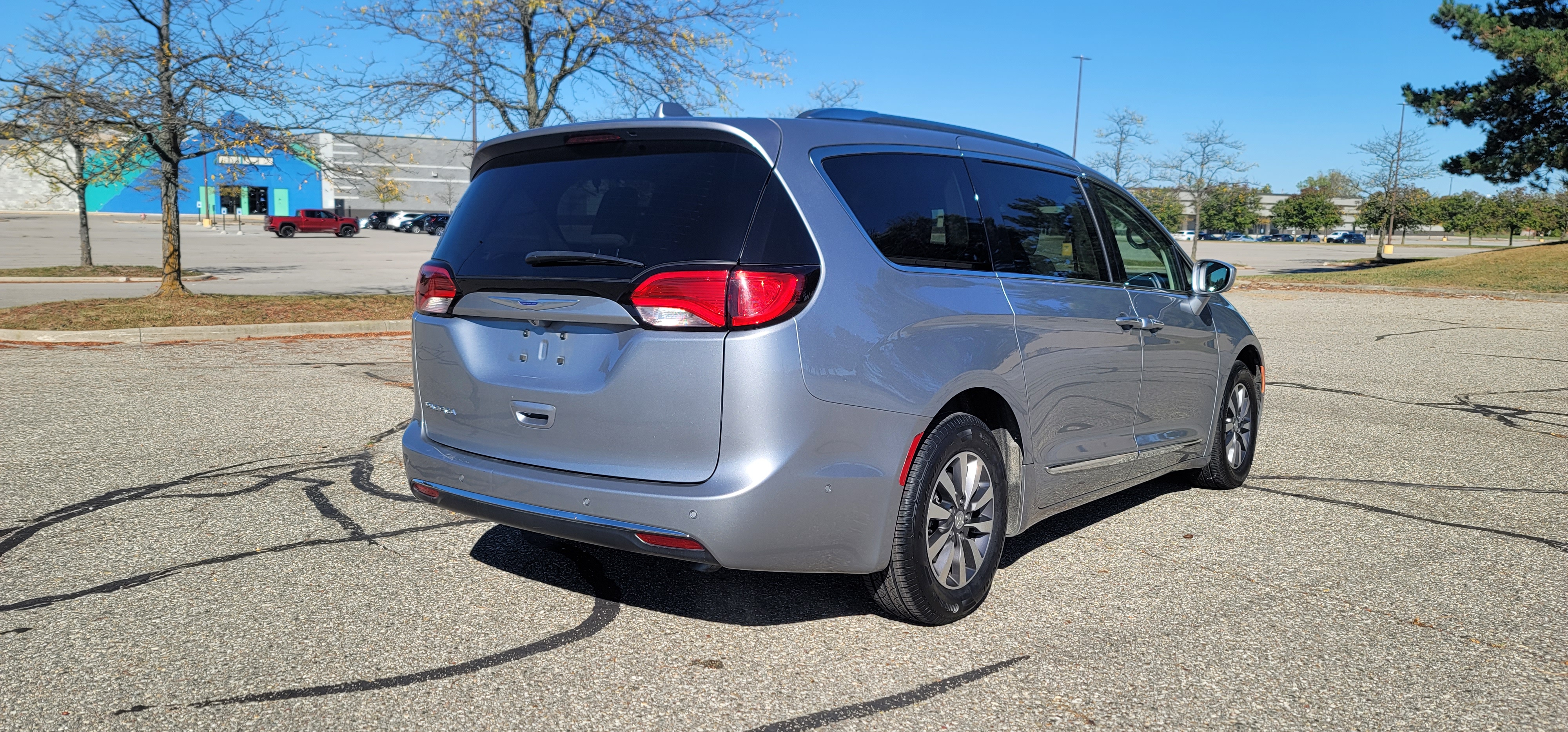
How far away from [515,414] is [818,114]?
1.50m

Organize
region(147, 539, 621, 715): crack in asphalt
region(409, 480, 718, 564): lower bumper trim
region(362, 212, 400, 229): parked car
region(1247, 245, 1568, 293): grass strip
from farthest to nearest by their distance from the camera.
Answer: region(362, 212, 400, 229): parked car < region(1247, 245, 1568, 293): grass strip < region(409, 480, 718, 564): lower bumper trim < region(147, 539, 621, 715): crack in asphalt

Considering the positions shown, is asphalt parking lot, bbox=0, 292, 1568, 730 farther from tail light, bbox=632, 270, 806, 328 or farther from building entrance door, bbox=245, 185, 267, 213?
building entrance door, bbox=245, 185, 267, 213

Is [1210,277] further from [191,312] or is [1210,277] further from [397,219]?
[397,219]

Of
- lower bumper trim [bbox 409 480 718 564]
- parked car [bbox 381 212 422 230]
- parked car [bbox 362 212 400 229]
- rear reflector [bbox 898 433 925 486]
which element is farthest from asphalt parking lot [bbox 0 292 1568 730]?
parked car [bbox 362 212 400 229]

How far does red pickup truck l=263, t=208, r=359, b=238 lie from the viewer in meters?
54.8

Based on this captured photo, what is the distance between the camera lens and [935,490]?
383cm

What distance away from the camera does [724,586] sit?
436cm

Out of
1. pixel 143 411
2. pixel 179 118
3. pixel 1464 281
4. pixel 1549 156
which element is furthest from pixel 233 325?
pixel 1549 156

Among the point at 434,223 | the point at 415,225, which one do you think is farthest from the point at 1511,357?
the point at 415,225

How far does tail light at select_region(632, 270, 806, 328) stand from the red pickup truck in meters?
56.5

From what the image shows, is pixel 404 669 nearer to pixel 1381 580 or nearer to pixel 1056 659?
pixel 1056 659

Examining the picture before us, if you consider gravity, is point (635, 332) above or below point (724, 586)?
above

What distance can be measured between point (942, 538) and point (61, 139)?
1527 cm

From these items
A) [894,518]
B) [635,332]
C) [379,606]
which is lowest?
[379,606]
